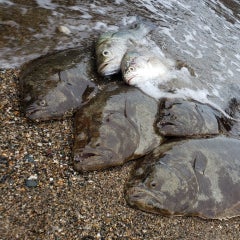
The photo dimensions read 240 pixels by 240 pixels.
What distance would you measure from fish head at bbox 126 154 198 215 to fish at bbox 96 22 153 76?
2.00m

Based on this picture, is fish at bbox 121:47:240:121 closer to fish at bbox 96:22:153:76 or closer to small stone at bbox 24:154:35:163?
fish at bbox 96:22:153:76

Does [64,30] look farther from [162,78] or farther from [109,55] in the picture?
[162,78]

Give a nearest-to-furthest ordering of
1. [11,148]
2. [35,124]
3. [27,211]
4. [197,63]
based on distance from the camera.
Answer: [27,211], [11,148], [35,124], [197,63]

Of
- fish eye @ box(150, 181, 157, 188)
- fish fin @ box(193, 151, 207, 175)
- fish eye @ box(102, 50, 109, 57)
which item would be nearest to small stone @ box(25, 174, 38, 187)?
fish eye @ box(150, 181, 157, 188)

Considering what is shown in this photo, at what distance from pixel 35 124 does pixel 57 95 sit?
0.50 m

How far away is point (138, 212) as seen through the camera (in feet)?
11.7

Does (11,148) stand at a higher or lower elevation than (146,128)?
lower

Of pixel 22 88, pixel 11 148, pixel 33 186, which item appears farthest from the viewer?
pixel 22 88

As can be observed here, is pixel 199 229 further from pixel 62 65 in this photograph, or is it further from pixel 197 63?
pixel 197 63

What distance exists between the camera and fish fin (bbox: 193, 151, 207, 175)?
151 inches

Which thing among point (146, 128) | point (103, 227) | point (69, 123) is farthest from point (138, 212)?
point (69, 123)

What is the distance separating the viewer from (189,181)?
12.1ft

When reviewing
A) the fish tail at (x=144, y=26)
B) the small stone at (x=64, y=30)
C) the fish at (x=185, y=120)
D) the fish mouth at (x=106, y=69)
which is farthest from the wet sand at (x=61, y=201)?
the fish tail at (x=144, y=26)

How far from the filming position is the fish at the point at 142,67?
16.3 feet
